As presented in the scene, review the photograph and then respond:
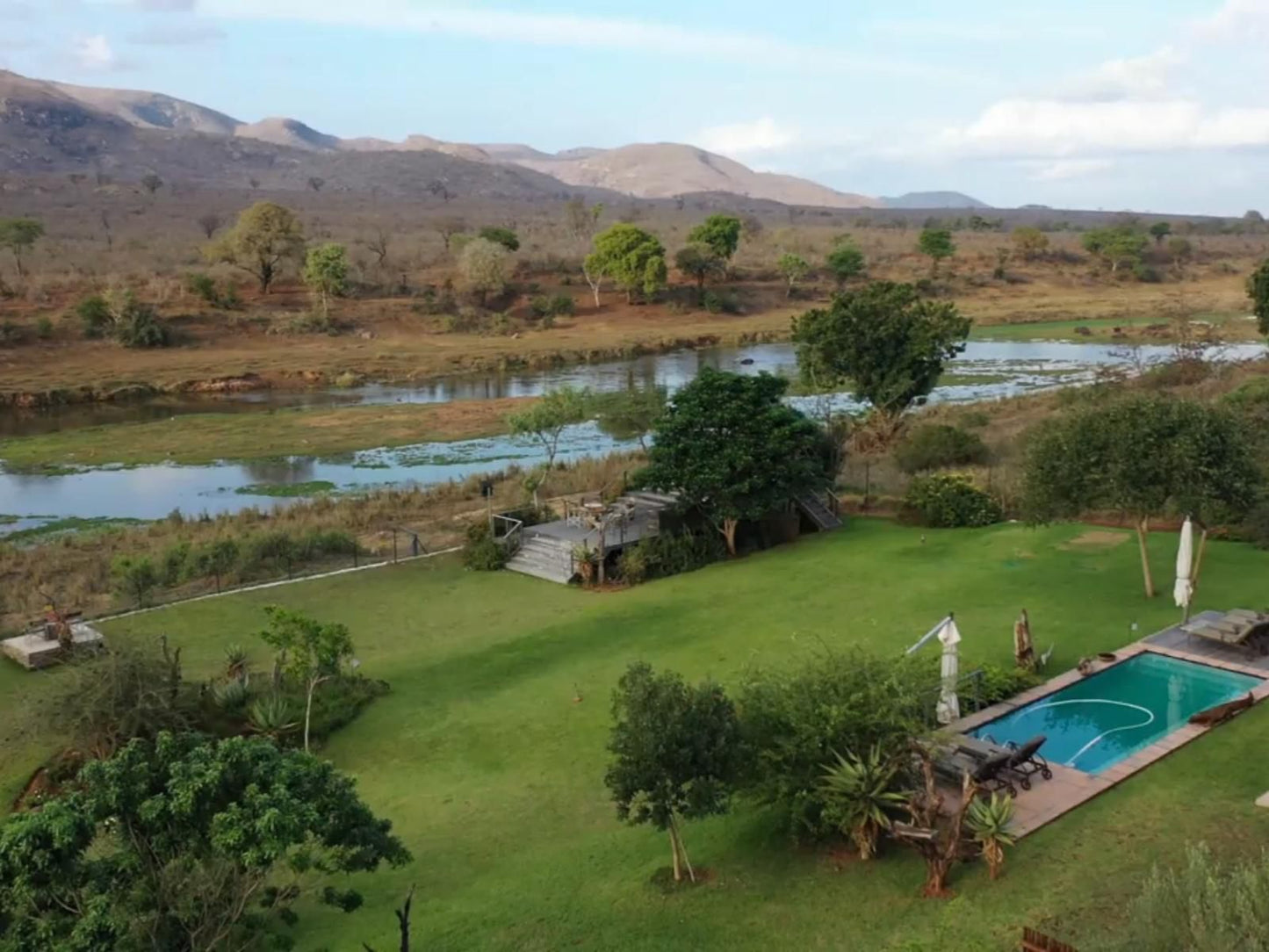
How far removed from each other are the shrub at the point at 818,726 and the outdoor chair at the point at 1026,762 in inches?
46.7

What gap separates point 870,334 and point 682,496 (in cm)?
1274

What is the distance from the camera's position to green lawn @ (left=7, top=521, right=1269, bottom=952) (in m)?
8.95

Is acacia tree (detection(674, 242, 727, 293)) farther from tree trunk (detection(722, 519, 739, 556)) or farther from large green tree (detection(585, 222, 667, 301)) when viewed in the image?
tree trunk (detection(722, 519, 739, 556))

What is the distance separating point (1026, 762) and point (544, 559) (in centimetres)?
1184

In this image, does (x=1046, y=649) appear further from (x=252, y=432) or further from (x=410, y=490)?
(x=252, y=432)

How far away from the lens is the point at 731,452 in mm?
20578

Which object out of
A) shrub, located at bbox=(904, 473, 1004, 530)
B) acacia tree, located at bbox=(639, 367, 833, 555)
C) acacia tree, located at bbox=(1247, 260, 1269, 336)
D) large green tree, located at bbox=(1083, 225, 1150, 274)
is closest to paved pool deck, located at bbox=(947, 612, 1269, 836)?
shrub, located at bbox=(904, 473, 1004, 530)

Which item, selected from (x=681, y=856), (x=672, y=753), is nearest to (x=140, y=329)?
(x=681, y=856)

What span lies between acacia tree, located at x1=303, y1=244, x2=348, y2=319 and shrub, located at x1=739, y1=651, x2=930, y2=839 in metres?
60.3

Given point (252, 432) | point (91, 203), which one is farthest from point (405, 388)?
point (91, 203)

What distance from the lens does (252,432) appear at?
4284 cm

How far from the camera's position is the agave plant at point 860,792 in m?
9.45

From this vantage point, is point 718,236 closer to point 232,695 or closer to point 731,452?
point 731,452

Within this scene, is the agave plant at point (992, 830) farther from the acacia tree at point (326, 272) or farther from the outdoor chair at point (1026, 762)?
the acacia tree at point (326, 272)
